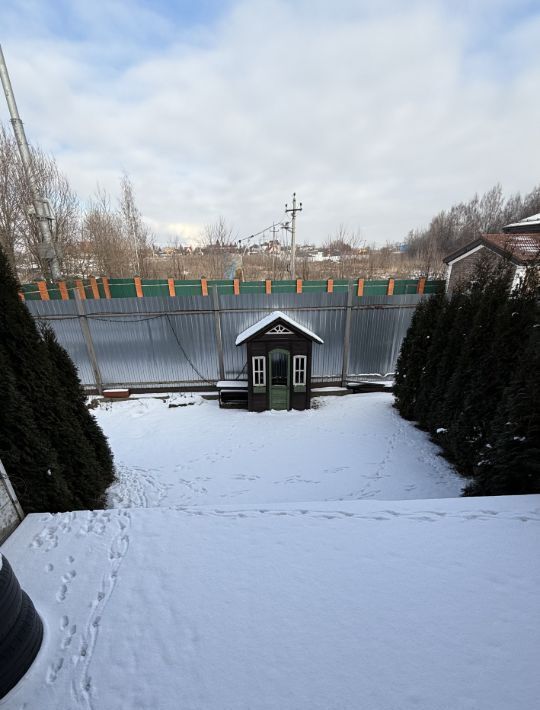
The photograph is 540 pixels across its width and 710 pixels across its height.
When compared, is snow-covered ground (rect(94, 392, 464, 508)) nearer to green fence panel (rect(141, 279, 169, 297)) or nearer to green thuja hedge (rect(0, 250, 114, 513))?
green thuja hedge (rect(0, 250, 114, 513))

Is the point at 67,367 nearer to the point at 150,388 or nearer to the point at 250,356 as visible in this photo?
the point at 250,356

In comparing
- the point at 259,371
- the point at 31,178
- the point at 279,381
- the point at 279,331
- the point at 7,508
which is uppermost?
the point at 31,178

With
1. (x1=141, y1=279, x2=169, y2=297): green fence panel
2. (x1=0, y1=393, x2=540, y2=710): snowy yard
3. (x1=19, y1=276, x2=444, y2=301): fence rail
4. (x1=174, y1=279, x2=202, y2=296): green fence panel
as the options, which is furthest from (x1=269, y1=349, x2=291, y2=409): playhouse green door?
(x1=0, y1=393, x2=540, y2=710): snowy yard

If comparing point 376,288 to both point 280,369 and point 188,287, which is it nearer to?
point 280,369

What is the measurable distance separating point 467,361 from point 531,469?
2.21m

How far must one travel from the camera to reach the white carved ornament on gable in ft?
23.8

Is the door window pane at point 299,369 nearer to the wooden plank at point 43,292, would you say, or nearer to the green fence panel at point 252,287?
the green fence panel at point 252,287

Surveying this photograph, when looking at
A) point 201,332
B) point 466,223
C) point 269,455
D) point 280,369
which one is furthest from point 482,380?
point 466,223

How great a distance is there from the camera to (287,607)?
213 cm

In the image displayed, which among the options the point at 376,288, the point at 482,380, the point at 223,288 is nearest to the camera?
the point at 482,380

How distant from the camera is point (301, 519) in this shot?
2.99 metres

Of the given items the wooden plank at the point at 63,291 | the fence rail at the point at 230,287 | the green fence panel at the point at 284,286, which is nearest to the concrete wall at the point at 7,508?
the fence rail at the point at 230,287

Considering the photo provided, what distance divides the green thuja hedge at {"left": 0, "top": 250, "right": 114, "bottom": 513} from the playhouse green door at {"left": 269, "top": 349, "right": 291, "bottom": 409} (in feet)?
15.0

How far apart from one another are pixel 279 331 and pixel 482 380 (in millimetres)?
4309
